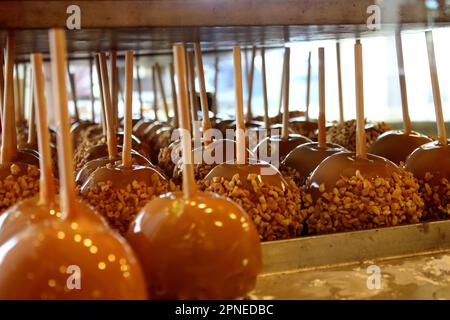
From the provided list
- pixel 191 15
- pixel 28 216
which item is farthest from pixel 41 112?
pixel 191 15

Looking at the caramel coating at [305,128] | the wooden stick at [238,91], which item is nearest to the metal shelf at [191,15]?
the wooden stick at [238,91]

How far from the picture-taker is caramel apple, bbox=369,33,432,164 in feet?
5.47

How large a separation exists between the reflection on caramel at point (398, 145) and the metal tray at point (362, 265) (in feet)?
1.11

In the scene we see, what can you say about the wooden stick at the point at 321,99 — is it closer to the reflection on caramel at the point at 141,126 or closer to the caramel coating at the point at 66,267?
the caramel coating at the point at 66,267

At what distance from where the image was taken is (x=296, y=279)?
117 cm

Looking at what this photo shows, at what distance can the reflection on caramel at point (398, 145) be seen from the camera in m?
1.68

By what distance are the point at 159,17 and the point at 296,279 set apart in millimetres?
542

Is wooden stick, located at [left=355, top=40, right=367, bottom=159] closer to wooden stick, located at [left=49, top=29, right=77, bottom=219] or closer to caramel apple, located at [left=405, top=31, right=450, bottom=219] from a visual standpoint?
caramel apple, located at [left=405, top=31, right=450, bottom=219]

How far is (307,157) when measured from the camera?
161 centimetres

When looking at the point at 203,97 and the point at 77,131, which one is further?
the point at 77,131

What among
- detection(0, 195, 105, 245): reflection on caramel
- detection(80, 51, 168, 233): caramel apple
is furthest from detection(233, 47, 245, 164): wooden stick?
detection(0, 195, 105, 245): reflection on caramel

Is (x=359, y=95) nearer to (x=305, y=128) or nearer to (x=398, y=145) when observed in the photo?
(x=398, y=145)

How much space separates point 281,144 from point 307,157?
0.79 feet

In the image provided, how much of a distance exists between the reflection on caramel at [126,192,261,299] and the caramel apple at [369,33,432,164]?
2.90ft
